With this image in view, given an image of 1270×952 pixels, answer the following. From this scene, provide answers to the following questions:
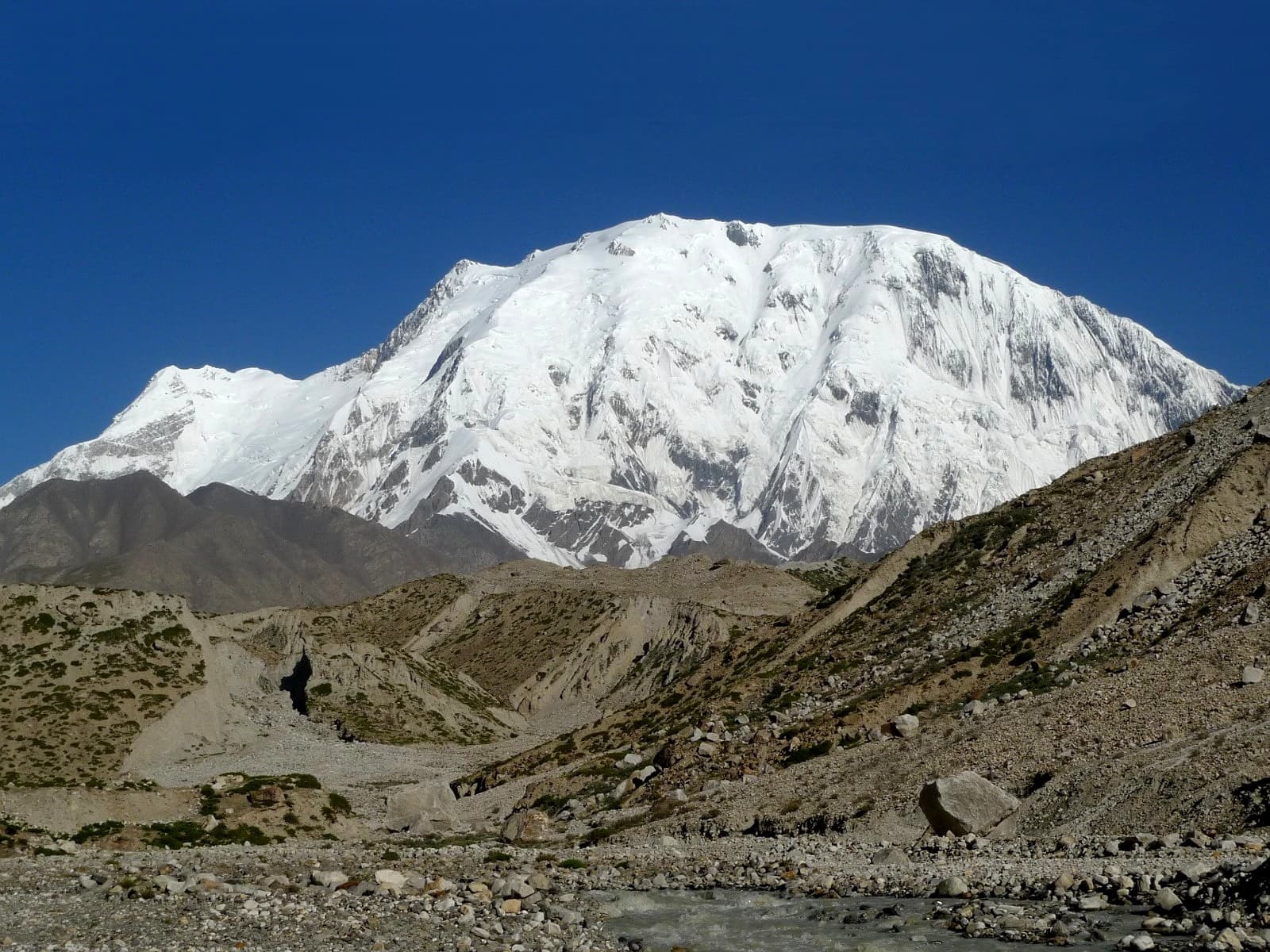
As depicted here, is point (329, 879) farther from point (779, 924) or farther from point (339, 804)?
point (339, 804)

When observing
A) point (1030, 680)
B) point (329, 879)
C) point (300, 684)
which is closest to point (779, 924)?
point (329, 879)

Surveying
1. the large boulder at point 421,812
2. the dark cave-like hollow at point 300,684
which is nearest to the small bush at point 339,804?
the large boulder at point 421,812

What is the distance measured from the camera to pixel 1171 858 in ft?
78.9

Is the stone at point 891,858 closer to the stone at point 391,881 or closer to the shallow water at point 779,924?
the shallow water at point 779,924

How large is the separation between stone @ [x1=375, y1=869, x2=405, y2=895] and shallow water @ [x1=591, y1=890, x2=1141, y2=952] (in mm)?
4026

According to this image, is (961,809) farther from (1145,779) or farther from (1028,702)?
(1028,702)

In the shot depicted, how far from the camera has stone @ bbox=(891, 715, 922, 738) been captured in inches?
1592

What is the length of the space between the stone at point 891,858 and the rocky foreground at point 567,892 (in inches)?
2.2

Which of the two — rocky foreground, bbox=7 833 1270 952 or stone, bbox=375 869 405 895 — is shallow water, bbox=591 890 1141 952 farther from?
stone, bbox=375 869 405 895

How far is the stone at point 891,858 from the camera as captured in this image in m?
28.7

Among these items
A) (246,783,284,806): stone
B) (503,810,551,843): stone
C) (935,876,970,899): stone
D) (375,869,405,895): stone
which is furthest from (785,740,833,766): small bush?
(246,783,284,806): stone

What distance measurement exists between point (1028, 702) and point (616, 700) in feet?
236

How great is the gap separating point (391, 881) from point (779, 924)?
7601 mm

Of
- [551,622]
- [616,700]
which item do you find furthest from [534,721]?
[551,622]
